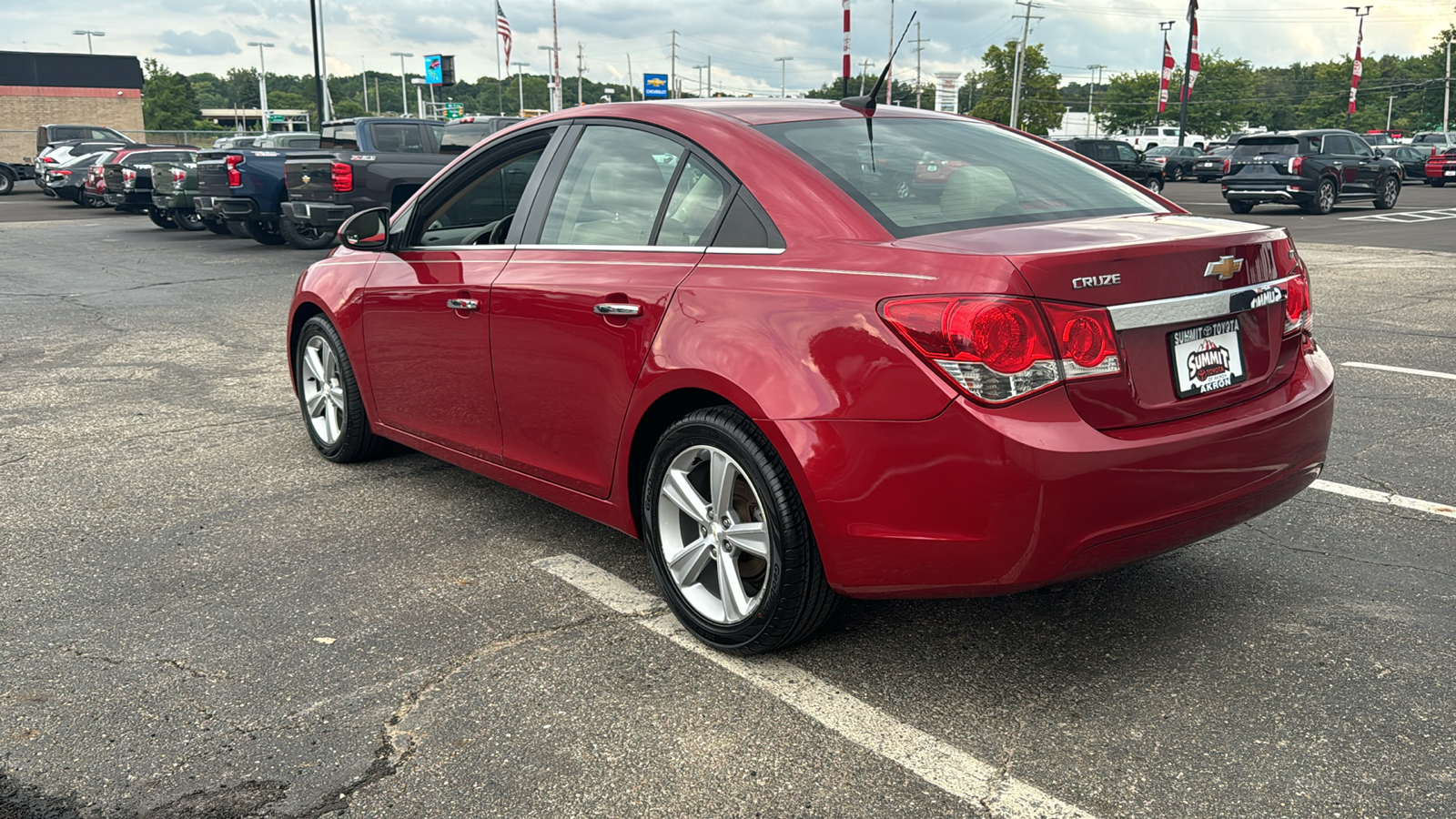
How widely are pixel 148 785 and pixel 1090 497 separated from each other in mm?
2283

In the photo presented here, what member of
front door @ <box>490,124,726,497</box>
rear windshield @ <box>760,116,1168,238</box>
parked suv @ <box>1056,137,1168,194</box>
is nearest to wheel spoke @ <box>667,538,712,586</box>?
front door @ <box>490,124,726,497</box>

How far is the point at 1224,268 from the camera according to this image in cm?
304

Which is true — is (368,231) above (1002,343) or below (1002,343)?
above

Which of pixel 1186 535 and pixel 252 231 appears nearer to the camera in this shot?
pixel 1186 535

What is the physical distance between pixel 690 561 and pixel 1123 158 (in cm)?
3411

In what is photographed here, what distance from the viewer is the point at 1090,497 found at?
2717mm

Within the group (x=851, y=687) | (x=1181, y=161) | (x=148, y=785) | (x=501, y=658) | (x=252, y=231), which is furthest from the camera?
(x=1181, y=161)

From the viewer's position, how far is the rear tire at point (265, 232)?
1809cm

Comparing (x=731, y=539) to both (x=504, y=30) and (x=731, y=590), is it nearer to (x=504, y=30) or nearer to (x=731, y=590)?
(x=731, y=590)

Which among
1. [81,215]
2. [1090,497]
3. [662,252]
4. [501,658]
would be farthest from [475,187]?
[81,215]

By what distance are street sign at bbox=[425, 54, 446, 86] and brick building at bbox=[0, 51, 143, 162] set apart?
62.7ft

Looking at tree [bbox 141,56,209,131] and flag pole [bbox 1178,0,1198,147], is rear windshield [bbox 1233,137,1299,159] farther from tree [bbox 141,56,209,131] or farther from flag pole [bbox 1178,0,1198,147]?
tree [bbox 141,56,209,131]

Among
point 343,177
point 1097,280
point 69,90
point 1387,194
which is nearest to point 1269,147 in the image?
point 1387,194

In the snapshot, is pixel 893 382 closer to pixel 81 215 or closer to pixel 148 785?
pixel 148 785
